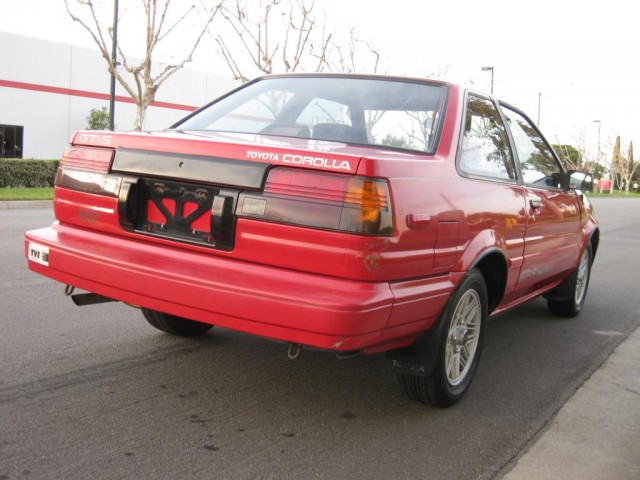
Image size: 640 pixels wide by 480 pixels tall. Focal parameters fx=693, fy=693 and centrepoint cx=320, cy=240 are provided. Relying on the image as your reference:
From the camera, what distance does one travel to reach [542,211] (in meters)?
4.70

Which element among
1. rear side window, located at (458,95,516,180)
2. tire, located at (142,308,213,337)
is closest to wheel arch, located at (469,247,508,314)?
rear side window, located at (458,95,516,180)

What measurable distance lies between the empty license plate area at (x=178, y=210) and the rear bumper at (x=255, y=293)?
9 cm

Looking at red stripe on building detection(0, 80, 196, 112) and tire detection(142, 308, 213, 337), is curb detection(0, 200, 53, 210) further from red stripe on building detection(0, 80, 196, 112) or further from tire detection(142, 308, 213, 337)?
red stripe on building detection(0, 80, 196, 112)

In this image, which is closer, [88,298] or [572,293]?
[88,298]

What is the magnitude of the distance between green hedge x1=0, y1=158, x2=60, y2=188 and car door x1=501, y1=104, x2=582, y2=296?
670 inches

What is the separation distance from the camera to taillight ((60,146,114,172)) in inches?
136

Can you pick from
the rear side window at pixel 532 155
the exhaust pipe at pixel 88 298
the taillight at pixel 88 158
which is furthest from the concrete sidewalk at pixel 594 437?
the taillight at pixel 88 158

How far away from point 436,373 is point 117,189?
6.03 ft

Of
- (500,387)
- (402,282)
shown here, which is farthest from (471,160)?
(500,387)

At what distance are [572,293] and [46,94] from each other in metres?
27.9

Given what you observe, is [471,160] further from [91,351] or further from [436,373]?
[91,351]

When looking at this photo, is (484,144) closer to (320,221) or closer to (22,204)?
(320,221)

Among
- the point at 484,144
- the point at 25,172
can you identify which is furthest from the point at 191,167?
the point at 25,172

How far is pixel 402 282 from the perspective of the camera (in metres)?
3.05
